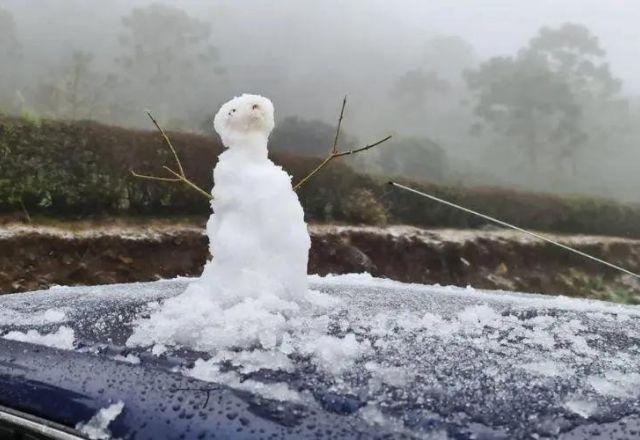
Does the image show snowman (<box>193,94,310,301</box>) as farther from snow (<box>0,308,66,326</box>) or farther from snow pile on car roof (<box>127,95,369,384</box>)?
snow (<box>0,308,66,326</box>)

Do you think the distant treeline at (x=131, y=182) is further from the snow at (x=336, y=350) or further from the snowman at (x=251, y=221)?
the snow at (x=336, y=350)

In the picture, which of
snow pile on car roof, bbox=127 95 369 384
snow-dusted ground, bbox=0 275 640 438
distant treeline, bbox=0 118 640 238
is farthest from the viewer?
distant treeline, bbox=0 118 640 238

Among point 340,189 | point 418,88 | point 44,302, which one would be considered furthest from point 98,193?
point 418,88

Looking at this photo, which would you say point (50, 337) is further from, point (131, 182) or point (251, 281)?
point (131, 182)

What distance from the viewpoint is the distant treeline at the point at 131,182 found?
8930 mm

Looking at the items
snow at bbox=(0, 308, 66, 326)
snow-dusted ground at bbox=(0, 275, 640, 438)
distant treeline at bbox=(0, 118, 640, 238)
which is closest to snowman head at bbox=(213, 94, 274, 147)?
snow-dusted ground at bbox=(0, 275, 640, 438)

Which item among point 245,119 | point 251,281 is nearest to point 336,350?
point 251,281

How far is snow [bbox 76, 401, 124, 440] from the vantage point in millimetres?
1054

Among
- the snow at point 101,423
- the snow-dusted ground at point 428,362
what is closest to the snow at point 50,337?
the snow-dusted ground at point 428,362

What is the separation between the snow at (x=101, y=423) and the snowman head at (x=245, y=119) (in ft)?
3.69

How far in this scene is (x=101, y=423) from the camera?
107 cm

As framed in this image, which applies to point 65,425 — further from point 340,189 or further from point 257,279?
point 340,189

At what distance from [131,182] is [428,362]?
8937mm

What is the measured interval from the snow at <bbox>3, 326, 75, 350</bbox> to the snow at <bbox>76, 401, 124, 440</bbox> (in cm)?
26
